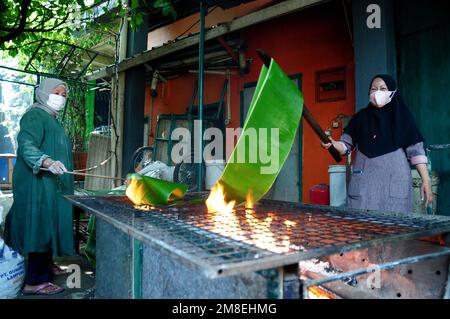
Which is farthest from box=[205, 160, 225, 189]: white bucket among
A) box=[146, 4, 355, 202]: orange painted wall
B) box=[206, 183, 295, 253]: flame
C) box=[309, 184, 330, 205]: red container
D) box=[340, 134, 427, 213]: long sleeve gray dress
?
box=[206, 183, 295, 253]: flame

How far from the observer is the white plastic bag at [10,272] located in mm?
2781

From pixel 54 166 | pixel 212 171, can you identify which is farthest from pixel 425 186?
pixel 212 171

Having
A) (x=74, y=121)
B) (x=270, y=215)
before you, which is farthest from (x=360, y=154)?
(x=74, y=121)

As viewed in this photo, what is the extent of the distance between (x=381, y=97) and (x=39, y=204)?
3.01 metres

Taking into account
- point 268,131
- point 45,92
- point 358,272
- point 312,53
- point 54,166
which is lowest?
point 358,272

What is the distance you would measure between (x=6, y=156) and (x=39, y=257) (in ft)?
18.6

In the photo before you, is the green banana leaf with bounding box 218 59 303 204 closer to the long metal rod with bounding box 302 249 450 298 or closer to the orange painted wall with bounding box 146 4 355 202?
the long metal rod with bounding box 302 249 450 298

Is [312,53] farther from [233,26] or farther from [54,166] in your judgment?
[54,166]

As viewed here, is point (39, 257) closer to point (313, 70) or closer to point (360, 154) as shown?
point (360, 154)

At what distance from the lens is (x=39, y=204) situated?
308 cm

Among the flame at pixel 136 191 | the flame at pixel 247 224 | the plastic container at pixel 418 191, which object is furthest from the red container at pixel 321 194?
the flame at pixel 136 191

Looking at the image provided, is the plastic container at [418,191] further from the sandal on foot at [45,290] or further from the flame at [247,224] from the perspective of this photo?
the sandal on foot at [45,290]

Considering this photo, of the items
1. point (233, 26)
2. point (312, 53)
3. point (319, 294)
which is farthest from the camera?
point (312, 53)
